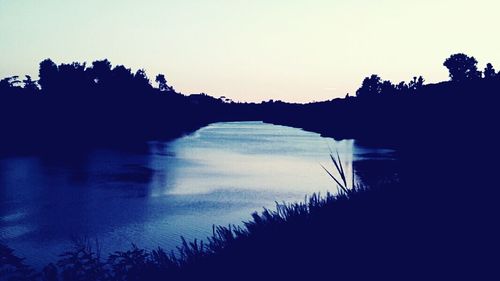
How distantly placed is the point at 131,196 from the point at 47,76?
8703 cm

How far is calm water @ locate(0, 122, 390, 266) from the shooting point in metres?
19.4

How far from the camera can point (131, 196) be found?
28672 mm

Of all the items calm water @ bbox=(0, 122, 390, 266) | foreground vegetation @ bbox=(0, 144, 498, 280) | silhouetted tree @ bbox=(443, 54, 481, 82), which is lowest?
calm water @ bbox=(0, 122, 390, 266)

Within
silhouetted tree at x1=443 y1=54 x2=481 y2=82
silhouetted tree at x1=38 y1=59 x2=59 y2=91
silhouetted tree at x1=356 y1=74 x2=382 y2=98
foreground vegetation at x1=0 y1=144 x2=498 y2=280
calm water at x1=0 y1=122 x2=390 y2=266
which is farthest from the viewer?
silhouetted tree at x1=356 y1=74 x2=382 y2=98

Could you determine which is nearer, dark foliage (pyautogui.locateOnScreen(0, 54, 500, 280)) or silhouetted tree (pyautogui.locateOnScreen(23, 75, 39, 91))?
dark foliage (pyautogui.locateOnScreen(0, 54, 500, 280))

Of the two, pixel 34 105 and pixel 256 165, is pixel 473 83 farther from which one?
pixel 34 105

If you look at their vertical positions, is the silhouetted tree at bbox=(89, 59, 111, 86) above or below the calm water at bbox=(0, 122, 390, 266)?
above

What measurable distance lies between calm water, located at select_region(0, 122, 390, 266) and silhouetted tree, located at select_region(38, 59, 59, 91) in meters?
59.9

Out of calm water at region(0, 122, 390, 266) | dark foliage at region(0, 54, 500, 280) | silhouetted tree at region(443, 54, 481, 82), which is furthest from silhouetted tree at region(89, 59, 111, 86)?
dark foliage at region(0, 54, 500, 280)

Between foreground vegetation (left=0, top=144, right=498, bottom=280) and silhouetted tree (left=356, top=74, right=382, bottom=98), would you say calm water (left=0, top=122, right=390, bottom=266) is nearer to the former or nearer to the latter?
foreground vegetation (left=0, top=144, right=498, bottom=280)

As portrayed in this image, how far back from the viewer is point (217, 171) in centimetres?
4269

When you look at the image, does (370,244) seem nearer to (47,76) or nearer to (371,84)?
(47,76)

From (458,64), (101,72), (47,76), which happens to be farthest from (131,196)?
(101,72)

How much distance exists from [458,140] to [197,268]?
5.48 m
